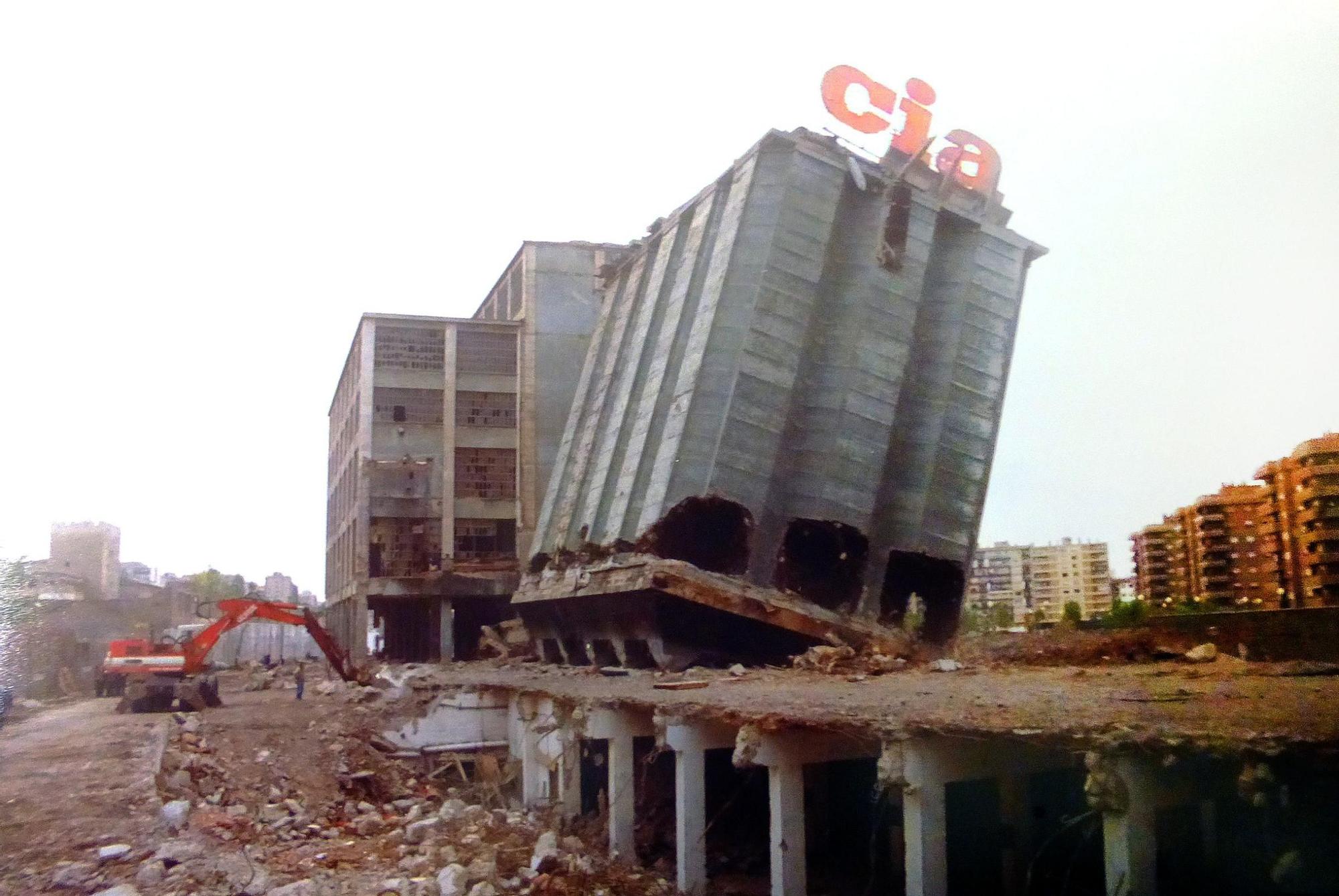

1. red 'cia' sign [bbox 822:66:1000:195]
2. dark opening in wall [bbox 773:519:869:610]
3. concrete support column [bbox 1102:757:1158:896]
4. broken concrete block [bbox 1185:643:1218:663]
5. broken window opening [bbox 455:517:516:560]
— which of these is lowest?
concrete support column [bbox 1102:757:1158:896]

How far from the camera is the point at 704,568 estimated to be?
19109 millimetres

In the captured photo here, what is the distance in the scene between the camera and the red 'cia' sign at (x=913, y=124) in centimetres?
2091

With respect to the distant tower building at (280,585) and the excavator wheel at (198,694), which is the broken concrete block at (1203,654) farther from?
the distant tower building at (280,585)

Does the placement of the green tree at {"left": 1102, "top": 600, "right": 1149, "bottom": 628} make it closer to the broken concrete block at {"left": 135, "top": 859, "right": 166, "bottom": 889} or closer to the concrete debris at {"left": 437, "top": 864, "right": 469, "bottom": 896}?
the concrete debris at {"left": 437, "top": 864, "right": 469, "bottom": 896}

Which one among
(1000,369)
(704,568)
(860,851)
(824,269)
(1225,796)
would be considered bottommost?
(860,851)

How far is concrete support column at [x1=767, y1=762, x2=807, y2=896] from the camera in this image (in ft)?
28.2

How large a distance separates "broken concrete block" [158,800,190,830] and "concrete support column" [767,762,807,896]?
612 centimetres

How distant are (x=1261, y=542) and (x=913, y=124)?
10361 mm

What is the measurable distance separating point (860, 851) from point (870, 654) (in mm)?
5985

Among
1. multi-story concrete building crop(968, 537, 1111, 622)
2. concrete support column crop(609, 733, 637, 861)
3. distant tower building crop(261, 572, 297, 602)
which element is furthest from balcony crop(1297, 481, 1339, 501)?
distant tower building crop(261, 572, 297, 602)

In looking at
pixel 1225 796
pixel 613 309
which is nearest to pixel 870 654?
pixel 1225 796

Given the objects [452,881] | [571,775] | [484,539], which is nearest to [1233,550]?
[571,775]

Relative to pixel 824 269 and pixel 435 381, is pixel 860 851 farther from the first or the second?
pixel 435 381

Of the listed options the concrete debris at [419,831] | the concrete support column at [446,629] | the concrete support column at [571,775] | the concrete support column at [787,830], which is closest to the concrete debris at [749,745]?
the concrete support column at [787,830]
